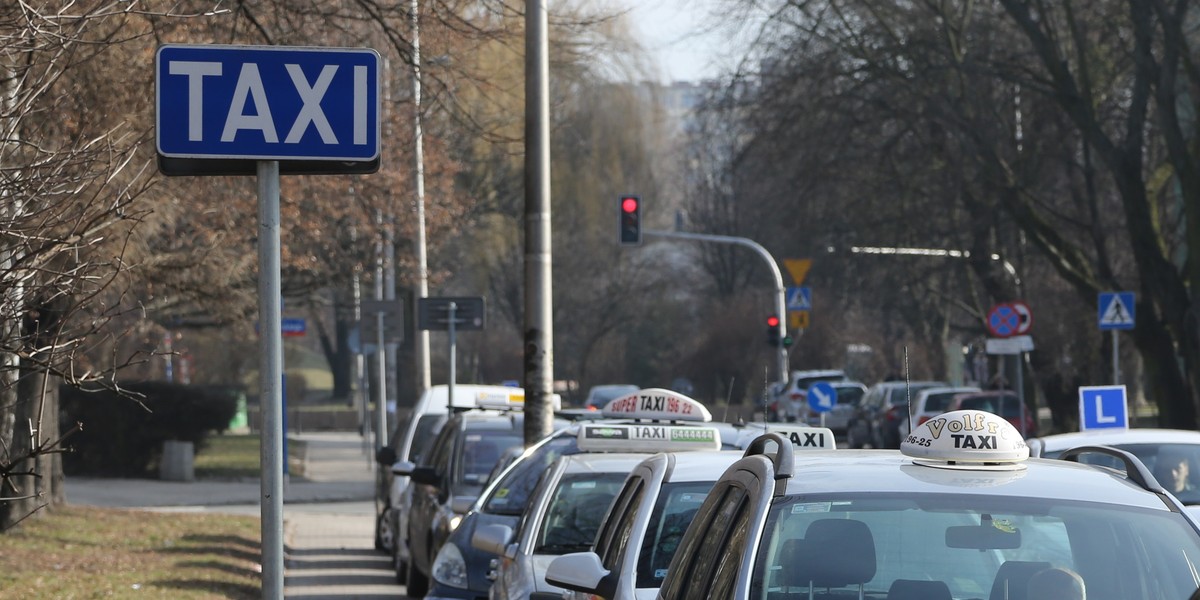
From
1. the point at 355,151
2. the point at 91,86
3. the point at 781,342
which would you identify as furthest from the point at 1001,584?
the point at 781,342

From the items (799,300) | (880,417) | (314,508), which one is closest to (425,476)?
(314,508)

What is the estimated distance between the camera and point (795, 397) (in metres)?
37.0

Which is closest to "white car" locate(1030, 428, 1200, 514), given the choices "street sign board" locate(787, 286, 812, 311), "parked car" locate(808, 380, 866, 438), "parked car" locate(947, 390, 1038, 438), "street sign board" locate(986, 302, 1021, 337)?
"street sign board" locate(986, 302, 1021, 337)

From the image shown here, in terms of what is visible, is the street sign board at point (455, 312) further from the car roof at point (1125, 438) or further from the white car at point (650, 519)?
the white car at point (650, 519)

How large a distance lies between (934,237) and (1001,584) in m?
31.6

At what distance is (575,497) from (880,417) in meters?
28.3

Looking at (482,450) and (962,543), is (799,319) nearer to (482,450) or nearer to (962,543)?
(482,450)

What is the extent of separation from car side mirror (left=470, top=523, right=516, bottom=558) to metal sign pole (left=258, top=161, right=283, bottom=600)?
3.37 metres

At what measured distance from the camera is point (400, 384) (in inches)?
2454

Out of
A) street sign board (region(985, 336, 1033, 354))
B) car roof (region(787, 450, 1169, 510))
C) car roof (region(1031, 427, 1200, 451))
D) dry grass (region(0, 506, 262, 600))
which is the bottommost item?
dry grass (region(0, 506, 262, 600))

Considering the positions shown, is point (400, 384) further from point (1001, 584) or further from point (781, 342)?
point (1001, 584)

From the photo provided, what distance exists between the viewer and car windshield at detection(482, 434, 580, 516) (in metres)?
10.6

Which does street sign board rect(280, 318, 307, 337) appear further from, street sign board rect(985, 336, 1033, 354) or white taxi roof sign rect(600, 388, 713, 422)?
white taxi roof sign rect(600, 388, 713, 422)

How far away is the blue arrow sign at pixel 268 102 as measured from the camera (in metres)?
5.18
